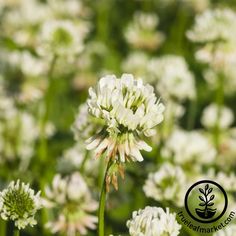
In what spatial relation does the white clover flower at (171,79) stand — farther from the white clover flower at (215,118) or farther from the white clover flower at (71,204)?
the white clover flower at (71,204)

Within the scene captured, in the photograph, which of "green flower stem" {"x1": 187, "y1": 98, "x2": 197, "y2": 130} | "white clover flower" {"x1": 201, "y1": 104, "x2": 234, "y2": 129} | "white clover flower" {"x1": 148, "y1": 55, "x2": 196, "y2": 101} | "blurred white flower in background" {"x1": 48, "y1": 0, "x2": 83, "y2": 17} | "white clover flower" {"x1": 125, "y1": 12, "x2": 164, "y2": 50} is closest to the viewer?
"white clover flower" {"x1": 148, "y1": 55, "x2": 196, "y2": 101}

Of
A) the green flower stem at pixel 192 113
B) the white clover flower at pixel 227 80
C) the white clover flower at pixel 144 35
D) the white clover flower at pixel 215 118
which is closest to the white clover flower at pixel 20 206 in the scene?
the white clover flower at pixel 215 118

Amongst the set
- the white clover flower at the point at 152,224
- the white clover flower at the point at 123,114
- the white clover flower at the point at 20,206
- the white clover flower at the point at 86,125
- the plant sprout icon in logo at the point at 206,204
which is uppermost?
the white clover flower at the point at 86,125

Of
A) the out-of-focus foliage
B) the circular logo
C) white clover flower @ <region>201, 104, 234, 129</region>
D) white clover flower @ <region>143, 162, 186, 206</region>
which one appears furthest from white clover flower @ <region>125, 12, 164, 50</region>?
white clover flower @ <region>143, 162, 186, 206</region>

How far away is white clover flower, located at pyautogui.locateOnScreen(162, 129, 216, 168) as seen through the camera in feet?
7.03

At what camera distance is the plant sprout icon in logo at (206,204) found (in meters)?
1.65

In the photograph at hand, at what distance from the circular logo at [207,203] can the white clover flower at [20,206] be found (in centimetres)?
44

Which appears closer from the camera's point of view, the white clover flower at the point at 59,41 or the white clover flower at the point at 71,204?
the white clover flower at the point at 71,204

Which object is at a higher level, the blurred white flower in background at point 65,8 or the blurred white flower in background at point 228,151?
the blurred white flower in background at point 65,8

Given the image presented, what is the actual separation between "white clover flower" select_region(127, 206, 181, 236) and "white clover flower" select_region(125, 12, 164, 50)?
2.24 meters

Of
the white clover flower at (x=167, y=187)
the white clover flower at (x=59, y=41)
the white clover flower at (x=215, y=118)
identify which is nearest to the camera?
the white clover flower at (x=167, y=187)

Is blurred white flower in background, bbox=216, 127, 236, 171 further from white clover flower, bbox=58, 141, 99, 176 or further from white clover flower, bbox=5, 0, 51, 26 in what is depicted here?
white clover flower, bbox=5, 0, 51, 26

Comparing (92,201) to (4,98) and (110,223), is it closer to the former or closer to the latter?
(110,223)

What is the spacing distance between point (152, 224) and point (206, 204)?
0.48 meters
